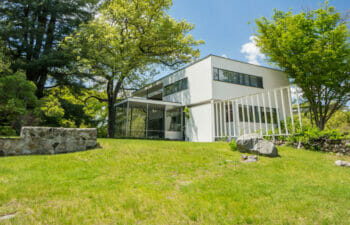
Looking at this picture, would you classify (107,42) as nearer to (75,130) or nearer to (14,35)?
(14,35)

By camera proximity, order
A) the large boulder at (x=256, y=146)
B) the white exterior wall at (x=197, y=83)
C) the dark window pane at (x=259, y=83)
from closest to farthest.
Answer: the large boulder at (x=256, y=146) < the white exterior wall at (x=197, y=83) < the dark window pane at (x=259, y=83)

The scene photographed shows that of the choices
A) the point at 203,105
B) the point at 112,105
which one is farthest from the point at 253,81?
the point at 112,105

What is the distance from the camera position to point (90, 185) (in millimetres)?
4453

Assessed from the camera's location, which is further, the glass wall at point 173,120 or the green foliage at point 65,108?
the glass wall at point 173,120

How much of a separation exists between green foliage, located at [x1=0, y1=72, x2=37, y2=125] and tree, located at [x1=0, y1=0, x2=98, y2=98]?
19.2 ft

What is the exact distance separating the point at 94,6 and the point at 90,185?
1991 cm

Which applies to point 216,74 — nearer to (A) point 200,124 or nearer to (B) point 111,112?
(A) point 200,124

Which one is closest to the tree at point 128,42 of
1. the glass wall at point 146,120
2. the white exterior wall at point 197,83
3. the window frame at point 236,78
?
the glass wall at point 146,120

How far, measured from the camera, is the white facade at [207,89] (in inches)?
611

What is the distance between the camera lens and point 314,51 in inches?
591

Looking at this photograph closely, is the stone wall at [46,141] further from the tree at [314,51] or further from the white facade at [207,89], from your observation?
the tree at [314,51]

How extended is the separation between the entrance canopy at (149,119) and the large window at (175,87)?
5.98ft

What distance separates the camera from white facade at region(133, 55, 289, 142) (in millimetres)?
15523

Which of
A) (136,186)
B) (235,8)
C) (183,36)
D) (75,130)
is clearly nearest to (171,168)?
(136,186)
